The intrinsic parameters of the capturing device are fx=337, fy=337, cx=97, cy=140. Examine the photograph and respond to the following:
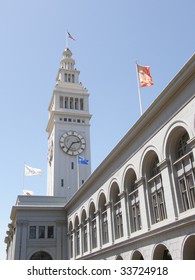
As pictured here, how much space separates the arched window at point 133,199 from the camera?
96.4 feet

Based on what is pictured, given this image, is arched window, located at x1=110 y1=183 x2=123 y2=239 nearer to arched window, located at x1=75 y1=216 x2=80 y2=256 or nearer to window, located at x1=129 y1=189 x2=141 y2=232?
window, located at x1=129 y1=189 x2=141 y2=232

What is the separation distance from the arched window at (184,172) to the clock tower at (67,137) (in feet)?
123

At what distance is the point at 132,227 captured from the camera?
98.9 feet

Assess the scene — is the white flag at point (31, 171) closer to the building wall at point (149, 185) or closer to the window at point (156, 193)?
the building wall at point (149, 185)

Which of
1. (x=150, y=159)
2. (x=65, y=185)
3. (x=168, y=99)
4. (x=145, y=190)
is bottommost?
(x=145, y=190)

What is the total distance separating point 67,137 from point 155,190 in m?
42.4

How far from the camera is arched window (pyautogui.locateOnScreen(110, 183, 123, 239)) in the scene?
33000 mm

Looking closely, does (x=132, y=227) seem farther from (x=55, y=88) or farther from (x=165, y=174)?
(x=55, y=88)

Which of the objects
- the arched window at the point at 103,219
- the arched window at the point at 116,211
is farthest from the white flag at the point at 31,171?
the arched window at the point at 116,211

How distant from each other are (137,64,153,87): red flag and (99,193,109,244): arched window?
1344 centimetres

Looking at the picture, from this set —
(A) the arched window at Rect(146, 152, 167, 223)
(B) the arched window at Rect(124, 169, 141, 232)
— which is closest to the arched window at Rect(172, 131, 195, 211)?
(A) the arched window at Rect(146, 152, 167, 223)

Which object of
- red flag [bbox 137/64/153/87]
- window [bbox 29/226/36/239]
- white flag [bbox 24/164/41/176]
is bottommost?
window [bbox 29/226/36/239]
